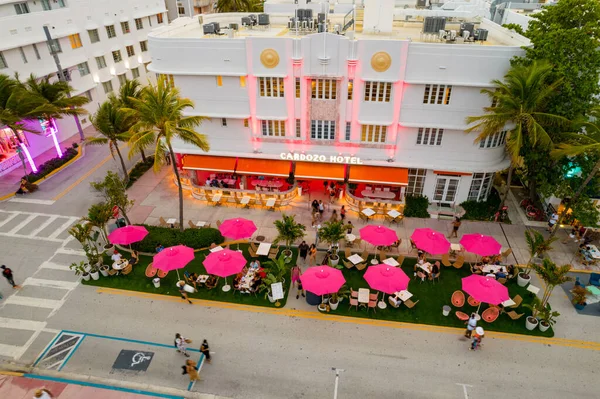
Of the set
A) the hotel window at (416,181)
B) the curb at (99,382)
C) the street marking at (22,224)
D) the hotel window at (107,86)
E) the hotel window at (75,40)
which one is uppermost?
the hotel window at (75,40)

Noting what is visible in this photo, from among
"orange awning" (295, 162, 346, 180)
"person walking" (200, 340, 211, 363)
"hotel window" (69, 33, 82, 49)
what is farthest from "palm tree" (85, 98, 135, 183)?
"person walking" (200, 340, 211, 363)

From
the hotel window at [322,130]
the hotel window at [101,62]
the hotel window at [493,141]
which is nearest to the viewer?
the hotel window at [493,141]

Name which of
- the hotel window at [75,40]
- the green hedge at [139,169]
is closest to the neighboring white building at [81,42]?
the hotel window at [75,40]

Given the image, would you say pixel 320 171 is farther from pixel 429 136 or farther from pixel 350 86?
pixel 429 136

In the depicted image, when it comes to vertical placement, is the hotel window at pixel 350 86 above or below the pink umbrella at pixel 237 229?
above

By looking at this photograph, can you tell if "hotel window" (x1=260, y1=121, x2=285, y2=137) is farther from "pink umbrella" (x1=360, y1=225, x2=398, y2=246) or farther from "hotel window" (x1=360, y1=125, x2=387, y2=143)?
"pink umbrella" (x1=360, y1=225, x2=398, y2=246)

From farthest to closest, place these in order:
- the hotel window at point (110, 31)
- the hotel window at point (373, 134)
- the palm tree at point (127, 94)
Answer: the hotel window at point (110, 31), the palm tree at point (127, 94), the hotel window at point (373, 134)

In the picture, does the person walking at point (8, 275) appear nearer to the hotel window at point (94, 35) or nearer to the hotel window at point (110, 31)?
the hotel window at point (94, 35)
